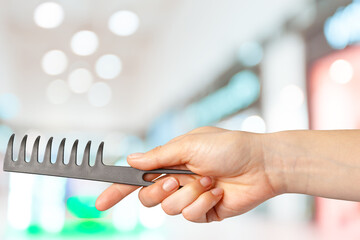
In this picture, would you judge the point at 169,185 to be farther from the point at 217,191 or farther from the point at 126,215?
the point at 126,215

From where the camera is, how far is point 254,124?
3010 mm

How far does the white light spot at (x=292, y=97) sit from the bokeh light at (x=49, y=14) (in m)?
2.97

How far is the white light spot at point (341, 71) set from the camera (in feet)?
6.33

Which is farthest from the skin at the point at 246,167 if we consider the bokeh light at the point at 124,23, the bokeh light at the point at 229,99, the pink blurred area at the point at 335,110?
the bokeh light at the point at 124,23

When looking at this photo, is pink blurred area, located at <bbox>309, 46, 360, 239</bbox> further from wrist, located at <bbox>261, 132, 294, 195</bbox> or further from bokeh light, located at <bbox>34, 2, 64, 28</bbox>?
bokeh light, located at <bbox>34, 2, 64, 28</bbox>

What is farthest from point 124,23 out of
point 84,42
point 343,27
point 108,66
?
point 343,27

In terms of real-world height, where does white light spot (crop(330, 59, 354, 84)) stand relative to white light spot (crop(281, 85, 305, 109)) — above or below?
below

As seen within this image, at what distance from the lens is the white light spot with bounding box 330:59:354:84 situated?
1.93 metres

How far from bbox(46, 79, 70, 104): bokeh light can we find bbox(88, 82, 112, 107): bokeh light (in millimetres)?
468

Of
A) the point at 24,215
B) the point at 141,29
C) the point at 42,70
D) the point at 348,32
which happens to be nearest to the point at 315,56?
the point at 348,32

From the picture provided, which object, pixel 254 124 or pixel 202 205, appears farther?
pixel 254 124

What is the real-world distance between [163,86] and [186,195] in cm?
564

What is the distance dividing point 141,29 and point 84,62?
1289 millimetres

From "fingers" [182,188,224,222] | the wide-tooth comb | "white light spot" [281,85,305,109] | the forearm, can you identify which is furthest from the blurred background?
the wide-tooth comb
